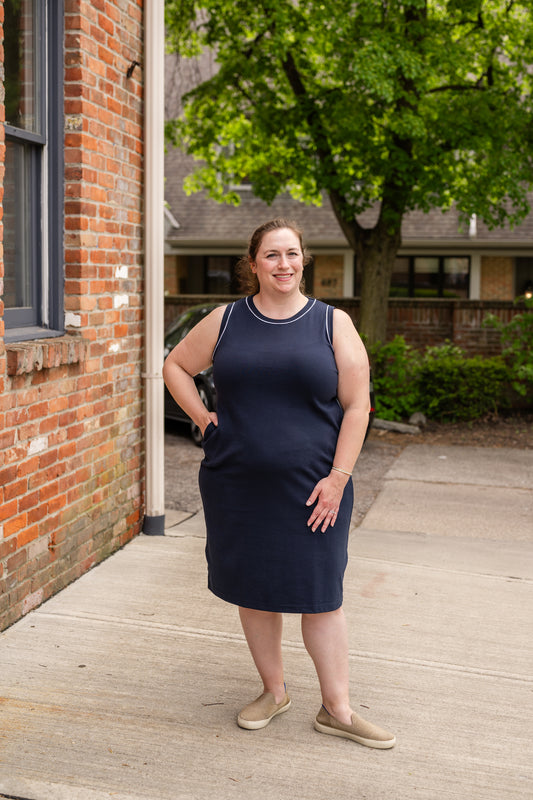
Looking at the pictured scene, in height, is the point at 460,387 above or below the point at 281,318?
below

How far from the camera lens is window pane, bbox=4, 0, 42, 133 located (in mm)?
4414

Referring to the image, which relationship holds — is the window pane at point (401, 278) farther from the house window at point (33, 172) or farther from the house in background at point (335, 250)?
the house window at point (33, 172)

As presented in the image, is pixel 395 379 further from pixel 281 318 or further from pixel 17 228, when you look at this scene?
pixel 281 318

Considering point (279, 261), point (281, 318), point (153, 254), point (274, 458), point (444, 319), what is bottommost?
point (274, 458)

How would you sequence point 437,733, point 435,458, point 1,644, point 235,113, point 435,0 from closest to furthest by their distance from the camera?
point 437,733 → point 1,644 → point 435,458 → point 435,0 → point 235,113

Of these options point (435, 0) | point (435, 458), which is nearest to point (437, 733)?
point (435, 458)

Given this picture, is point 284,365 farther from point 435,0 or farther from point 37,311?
point 435,0

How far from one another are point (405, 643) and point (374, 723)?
850mm

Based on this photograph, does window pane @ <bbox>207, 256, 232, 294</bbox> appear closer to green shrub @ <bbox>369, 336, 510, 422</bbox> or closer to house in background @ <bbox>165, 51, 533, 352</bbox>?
house in background @ <bbox>165, 51, 533, 352</bbox>

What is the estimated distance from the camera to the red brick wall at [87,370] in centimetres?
429

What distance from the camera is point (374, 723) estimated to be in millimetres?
3488

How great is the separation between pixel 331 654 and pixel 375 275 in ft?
35.2

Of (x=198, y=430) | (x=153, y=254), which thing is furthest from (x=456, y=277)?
(x=153, y=254)

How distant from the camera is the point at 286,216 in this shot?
21281 mm
